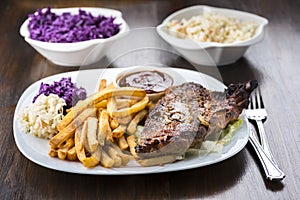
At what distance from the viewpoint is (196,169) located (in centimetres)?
173

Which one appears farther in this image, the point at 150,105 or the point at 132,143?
the point at 150,105

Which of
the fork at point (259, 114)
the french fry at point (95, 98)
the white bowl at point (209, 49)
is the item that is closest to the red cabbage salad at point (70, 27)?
the white bowl at point (209, 49)

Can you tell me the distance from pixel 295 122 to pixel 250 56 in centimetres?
54

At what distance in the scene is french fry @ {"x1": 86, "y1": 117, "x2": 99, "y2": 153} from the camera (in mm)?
1671

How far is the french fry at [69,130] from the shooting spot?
1712mm

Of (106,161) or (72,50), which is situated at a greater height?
(106,161)

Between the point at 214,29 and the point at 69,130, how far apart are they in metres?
0.88

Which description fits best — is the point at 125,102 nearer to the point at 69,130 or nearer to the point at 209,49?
the point at 69,130

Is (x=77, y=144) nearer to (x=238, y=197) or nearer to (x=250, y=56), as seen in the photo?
(x=238, y=197)

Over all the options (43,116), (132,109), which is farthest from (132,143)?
(43,116)

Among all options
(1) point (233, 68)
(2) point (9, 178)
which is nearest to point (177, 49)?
(1) point (233, 68)

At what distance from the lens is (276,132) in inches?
76.0

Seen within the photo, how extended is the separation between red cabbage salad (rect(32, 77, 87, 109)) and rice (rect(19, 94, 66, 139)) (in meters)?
0.06

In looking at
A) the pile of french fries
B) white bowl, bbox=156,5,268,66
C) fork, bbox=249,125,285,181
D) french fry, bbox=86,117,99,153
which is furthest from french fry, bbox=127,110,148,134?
white bowl, bbox=156,5,268,66
